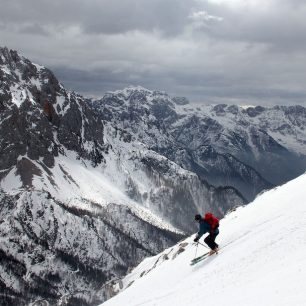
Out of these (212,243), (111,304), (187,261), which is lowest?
(111,304)

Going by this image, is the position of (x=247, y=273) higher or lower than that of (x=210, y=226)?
lower

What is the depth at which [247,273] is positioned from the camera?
38219 mm

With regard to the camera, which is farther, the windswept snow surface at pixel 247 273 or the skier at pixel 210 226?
the skier at pixel 210 226

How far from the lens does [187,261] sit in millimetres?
59656

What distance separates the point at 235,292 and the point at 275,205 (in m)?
35.4

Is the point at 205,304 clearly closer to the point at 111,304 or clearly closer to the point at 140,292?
the point at 140,292

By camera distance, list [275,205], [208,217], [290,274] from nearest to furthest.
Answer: [290,274]
[208,217]
[275,205]

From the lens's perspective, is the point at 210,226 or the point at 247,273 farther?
the point at 210,226

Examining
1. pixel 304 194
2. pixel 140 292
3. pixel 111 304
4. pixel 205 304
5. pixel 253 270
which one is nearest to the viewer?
pixel 205 304

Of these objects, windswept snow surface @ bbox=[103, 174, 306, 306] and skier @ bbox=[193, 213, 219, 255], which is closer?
windswept snow surface @ bbox=[103, 174, 306, 306]

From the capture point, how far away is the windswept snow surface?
1219 inches

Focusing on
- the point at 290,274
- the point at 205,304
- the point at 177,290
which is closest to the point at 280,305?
the point at 290,274

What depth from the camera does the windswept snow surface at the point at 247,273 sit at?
102ft

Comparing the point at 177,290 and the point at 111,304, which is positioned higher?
the point at 177,290
